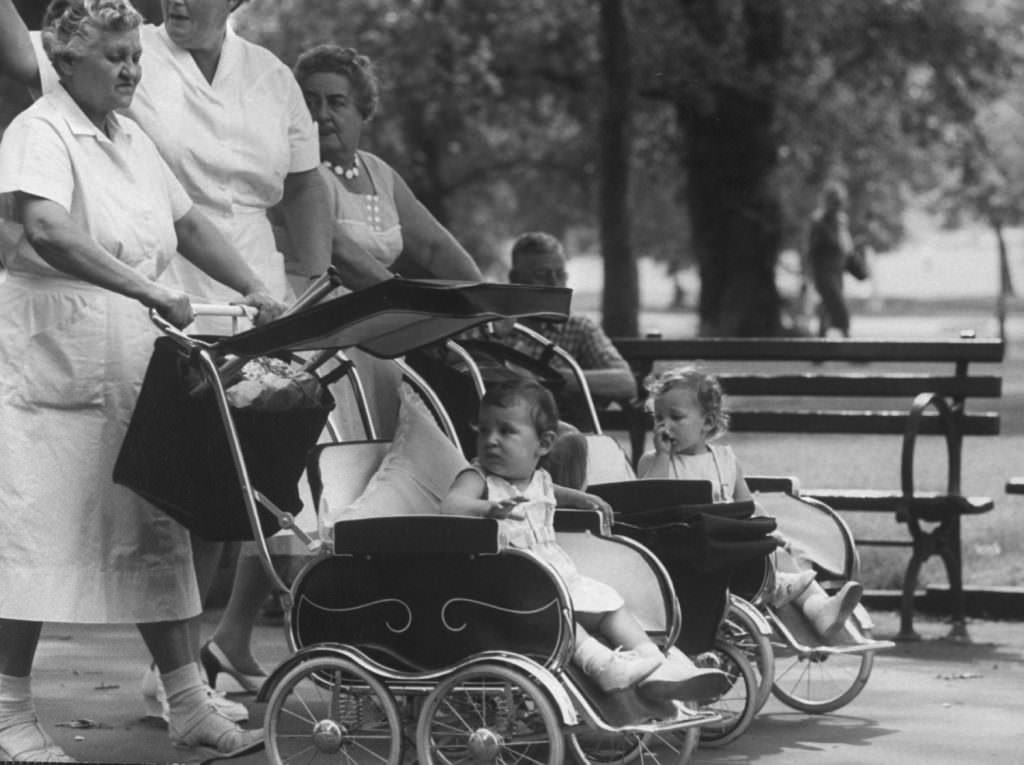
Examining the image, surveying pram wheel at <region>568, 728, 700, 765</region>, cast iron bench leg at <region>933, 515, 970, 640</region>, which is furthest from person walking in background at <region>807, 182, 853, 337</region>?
pram wheel at <region>568, 728, 700, 765</region>

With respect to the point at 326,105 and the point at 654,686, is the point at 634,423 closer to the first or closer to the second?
the point at 326,105

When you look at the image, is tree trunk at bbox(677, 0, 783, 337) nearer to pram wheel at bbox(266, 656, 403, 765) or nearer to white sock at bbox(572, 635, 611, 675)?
pram wheel at bbox(266, 656, 403, 765)

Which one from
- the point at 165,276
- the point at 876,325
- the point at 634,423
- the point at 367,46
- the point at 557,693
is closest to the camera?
the point at 557,693

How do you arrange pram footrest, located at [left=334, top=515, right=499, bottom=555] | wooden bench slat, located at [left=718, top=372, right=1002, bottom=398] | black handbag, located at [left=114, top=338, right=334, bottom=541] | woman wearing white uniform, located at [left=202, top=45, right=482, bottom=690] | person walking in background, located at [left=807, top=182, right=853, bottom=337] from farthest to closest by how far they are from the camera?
person walking in background, located at [left=807, top=182, right=853, bottom=337], wooden bench slat, located at [left=718, top=372, right=1002, bottom=398], woman wearing white uniform, located at [left=202, top=45, right=482, bottom=690], black handbag, located at [left=114, top=338, right=334, bottom=541], pram footrest, located at [left=334, top=515, right=499, bottom=555]

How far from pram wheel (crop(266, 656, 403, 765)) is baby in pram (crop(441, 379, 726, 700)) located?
0.47 m

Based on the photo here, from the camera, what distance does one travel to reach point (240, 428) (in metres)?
5.77

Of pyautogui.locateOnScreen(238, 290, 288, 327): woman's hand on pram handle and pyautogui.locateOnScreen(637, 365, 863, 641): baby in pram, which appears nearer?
pyautogui.locateOnScreen(238, 290, 288, 327): woman's hand on pram handle

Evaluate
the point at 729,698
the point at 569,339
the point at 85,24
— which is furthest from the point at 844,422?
the point at 85,24

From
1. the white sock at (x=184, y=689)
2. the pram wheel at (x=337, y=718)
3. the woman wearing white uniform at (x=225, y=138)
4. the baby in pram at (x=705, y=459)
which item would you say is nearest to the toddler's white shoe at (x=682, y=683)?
the pram wheel at (x=337, y=718)

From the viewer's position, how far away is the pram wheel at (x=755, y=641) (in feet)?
20.9

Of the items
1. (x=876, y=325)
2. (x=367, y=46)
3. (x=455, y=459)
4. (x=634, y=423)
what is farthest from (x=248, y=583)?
(x=876, y=325)

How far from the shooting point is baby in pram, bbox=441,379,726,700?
545 cm

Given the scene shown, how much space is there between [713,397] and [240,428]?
5.60ft

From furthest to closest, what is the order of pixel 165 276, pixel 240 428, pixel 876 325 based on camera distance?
pixel 876 325 → pixel 165 276 → pixel 240 428
